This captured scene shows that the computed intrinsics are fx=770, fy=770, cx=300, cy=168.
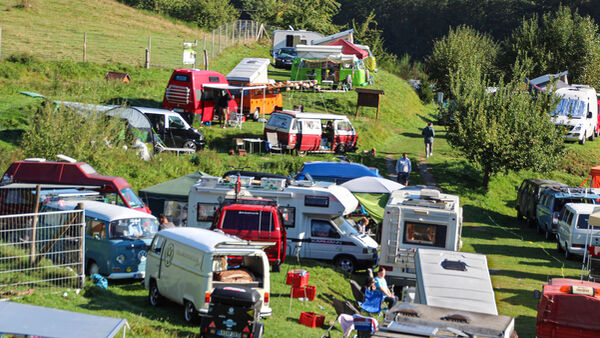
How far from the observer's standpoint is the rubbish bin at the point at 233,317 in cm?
1276

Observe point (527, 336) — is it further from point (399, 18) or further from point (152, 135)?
point (399, 18)

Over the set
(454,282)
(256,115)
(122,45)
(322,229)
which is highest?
(122,45)

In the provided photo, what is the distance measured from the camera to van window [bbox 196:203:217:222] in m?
21.6

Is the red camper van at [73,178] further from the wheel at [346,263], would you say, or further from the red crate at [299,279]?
the red crate at [299,279]

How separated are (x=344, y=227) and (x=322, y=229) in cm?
67

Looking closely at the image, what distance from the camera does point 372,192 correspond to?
25.7 m

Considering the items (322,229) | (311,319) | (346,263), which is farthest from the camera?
(322,229)

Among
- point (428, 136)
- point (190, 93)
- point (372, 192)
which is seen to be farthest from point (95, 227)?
point (428, 136)

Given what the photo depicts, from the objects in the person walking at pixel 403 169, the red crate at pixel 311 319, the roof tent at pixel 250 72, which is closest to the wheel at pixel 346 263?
the red crate at pixel 311 319

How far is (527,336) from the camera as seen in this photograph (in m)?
17.0

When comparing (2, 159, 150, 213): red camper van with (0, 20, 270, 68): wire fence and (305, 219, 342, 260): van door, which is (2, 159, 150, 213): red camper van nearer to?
(305, 219, 342, 260): van door

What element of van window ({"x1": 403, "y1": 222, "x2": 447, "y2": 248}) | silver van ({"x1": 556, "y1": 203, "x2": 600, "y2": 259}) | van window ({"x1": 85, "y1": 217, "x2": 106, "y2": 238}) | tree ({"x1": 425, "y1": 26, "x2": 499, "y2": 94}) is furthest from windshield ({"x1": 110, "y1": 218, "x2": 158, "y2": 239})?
tree ({"x1": 425, "y1": 26, "x2": 499, "y2": 94})

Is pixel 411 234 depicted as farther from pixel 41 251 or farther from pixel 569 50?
pixel 569 50

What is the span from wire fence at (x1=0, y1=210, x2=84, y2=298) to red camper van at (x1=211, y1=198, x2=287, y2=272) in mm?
4964
